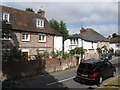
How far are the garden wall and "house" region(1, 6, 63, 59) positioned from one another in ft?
16.8

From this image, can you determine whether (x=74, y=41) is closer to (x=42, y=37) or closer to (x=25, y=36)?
(x=42, y=37)

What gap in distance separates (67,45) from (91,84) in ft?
75.6

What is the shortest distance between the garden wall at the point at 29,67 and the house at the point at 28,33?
513 centimetres

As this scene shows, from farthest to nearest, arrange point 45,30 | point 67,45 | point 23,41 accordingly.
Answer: point 67,45 → point 45,30 → point 23,41

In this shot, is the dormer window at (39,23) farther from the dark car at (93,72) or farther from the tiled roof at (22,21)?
the dark car at (93,72)

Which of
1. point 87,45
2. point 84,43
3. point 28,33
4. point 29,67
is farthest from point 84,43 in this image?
point 29,67

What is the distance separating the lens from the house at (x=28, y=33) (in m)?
18.4

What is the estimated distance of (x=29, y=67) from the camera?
44.5 ft

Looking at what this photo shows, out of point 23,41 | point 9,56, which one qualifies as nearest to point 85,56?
point 23,41

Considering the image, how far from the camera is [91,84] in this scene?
34.6 feet

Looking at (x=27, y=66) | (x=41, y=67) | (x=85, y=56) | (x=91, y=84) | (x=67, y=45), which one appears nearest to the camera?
(x=91, y=84)

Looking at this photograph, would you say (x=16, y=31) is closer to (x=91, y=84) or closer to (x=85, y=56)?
(x=91, y=84)

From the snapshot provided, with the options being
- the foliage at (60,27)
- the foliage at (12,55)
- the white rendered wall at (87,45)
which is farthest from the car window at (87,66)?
the foliage at (60,27)

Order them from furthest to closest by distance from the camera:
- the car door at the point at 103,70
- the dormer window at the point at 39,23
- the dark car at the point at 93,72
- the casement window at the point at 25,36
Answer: the dormer window at the point at 39,23 → the casement window at the point at 25,36 → the car door at the point at 103,70 → the dark car at the point at 93,72
